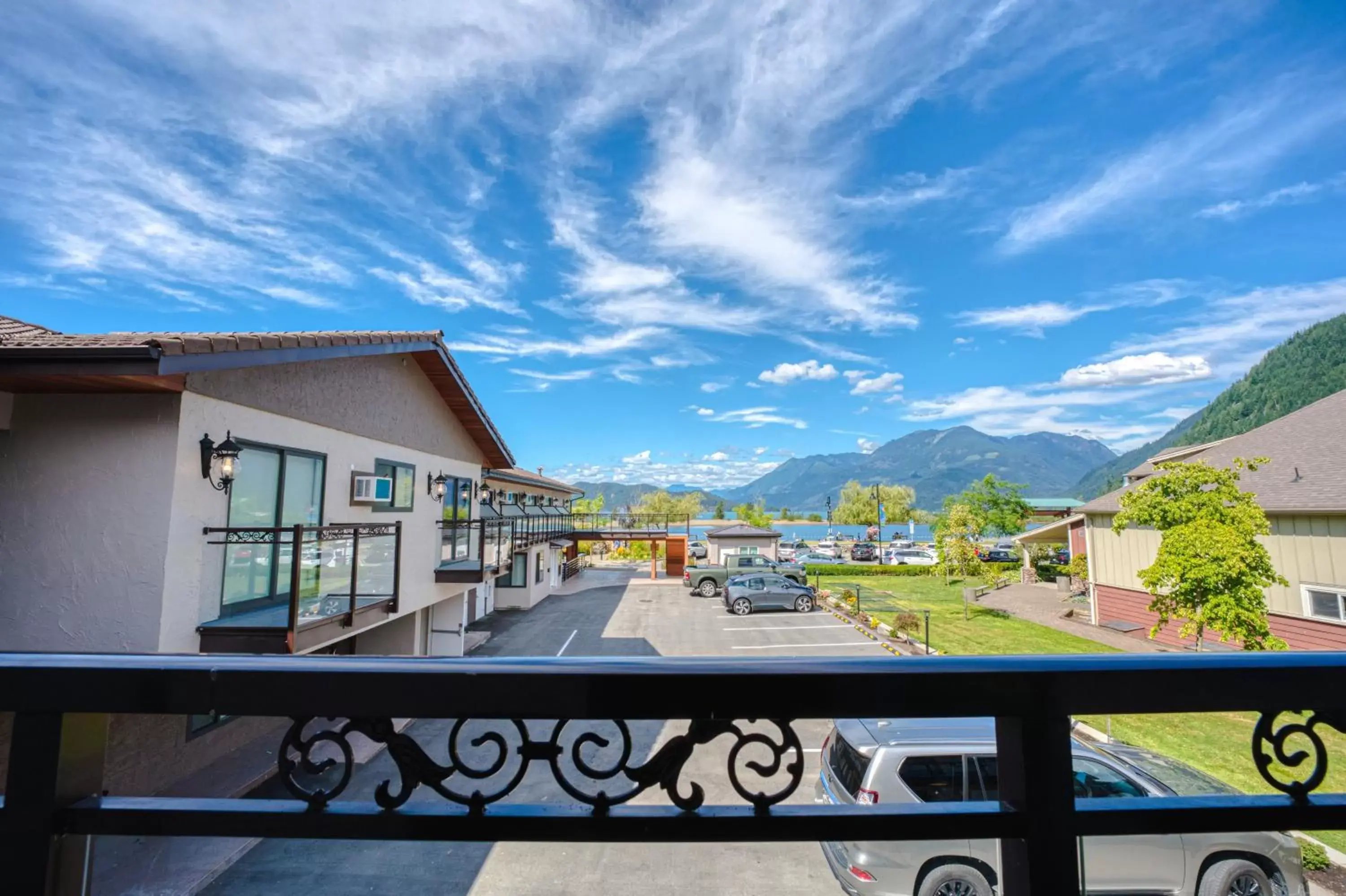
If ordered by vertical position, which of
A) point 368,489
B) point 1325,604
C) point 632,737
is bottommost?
point 1325,604

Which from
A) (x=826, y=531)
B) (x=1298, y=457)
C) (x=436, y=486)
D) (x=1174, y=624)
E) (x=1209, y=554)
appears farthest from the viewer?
(x=826, y=531)

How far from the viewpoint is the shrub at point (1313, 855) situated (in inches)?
57.9

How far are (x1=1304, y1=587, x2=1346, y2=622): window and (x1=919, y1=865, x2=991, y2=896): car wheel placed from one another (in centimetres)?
1454

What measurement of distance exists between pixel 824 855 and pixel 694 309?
107 ft

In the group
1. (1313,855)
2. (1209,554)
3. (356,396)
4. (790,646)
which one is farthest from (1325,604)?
(356,396)

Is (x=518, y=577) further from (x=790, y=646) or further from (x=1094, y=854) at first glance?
(x=1094, y=854)

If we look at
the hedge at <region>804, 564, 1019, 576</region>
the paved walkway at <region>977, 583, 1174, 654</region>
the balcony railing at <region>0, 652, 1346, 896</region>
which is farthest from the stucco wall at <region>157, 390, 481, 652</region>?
the hedge at <region>804, 564, 1019, 576</region>

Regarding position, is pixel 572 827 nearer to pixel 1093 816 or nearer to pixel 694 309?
pixel 1093 816

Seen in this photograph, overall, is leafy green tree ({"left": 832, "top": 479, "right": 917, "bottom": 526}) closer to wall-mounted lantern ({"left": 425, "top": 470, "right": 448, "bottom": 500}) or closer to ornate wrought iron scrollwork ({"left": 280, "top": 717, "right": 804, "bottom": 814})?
wall-mounted lantern ({"left": 425, "top": 470, "right": 448, "bottom": 500})

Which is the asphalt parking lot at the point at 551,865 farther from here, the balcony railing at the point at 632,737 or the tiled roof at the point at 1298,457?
the tiled roof at the point at 1298,457

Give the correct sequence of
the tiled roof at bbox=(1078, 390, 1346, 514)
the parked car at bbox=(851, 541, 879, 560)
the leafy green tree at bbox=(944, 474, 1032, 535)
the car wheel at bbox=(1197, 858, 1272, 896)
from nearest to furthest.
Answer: the car wheel at bbox=(1197, 858, 1272, 896), the tiled roof at bbox=(1078, 390, 1346, 514), the leafy green tree at bbox=(944, 474, 1032, 535), the parked car at bbox=(851, 541, 879, 560)

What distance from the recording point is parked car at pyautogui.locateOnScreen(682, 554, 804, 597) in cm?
2291

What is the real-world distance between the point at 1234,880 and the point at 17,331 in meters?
9.14

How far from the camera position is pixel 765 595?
1977 centimetres
